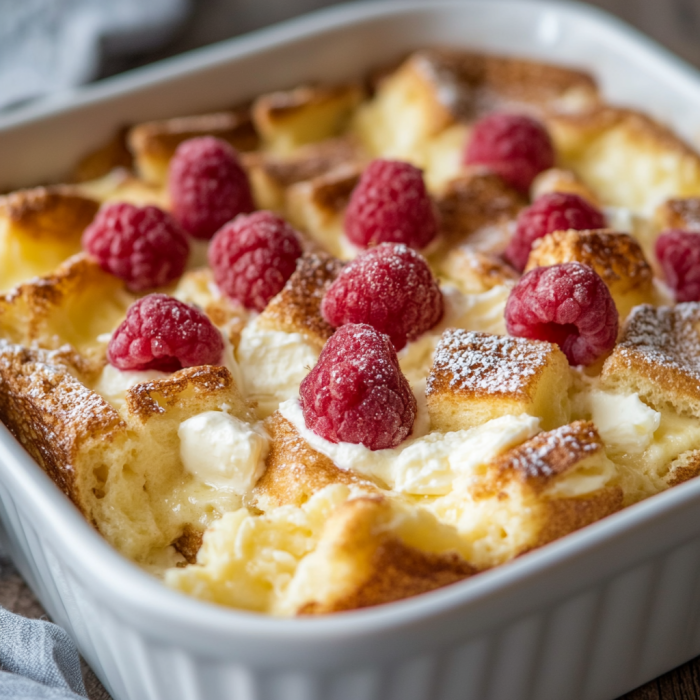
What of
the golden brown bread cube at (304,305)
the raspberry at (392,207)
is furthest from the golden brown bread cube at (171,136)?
the golden brown bread cube at (304,305)

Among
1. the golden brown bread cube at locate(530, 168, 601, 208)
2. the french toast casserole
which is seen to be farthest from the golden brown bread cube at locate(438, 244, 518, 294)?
the golden brown bread cube at locate(530, 168, 601, 208)

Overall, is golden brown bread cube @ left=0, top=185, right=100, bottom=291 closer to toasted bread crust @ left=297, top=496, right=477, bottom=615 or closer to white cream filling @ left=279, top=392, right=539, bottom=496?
white cream filling @ left=279, top=392, right=539, bottom=496

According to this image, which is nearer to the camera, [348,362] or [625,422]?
[348,362]

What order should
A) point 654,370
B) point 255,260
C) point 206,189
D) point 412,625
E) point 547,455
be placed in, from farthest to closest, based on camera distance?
point 206,189 < point 255,260 < point 654,370 < point 547,455 < point 412,625

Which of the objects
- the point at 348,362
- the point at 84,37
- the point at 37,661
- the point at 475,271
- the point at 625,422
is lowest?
the point at 37,661

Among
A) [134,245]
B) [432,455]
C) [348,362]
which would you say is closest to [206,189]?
[134,245]

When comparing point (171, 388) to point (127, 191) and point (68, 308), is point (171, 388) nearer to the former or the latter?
point (68, 308)

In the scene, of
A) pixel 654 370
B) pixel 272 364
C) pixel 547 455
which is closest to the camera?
pixel 547 455

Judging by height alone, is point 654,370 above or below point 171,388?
below
